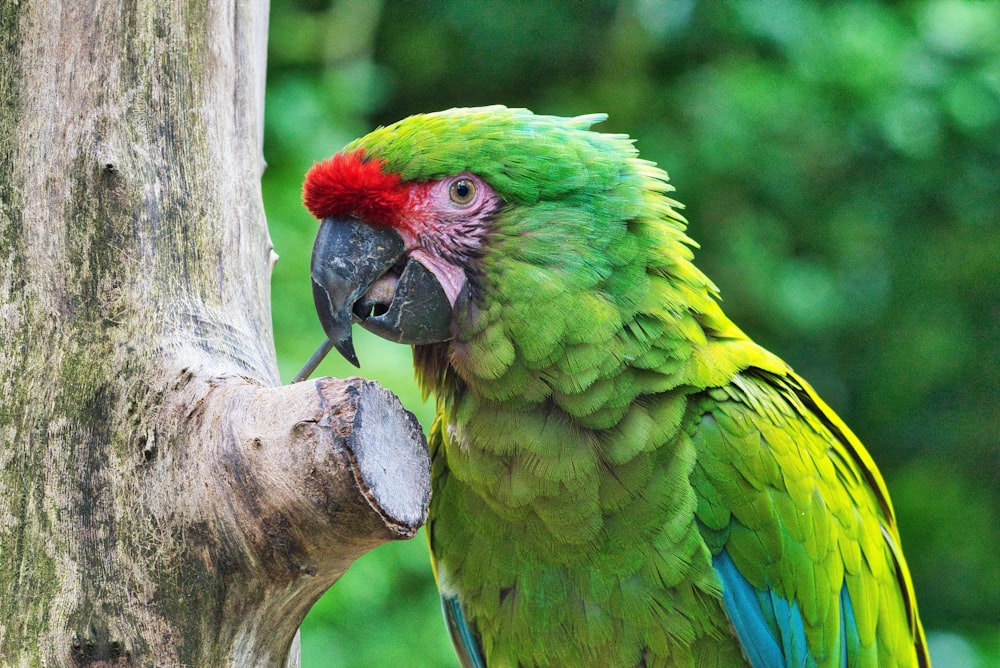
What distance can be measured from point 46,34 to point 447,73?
3544mm

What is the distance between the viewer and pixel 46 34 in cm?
142

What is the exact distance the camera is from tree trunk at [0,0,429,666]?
47.3 inches

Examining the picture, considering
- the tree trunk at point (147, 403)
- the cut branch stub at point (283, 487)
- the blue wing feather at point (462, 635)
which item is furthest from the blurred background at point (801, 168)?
the cut branch stub at point (283, 487)

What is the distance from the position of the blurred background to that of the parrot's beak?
5.77 ft

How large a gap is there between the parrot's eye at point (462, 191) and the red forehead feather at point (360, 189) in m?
0.08

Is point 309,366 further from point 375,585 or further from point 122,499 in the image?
point 375,585

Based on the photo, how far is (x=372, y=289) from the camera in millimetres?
1637

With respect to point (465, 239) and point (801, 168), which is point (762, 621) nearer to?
point (465, 239)

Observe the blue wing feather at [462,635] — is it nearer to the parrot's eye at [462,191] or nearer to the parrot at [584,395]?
the parrot at [584,395]

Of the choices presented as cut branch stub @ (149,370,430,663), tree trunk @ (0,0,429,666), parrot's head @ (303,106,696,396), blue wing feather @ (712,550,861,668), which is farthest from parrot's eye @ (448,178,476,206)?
blue wing feather @ (712,550,861,668)

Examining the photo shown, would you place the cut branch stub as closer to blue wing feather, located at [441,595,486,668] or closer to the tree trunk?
the tree trunk

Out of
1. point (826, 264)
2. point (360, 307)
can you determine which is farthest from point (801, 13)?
point (360, 307)

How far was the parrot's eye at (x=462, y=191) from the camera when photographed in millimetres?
1622

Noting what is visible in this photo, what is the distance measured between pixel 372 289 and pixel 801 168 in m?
3.27
